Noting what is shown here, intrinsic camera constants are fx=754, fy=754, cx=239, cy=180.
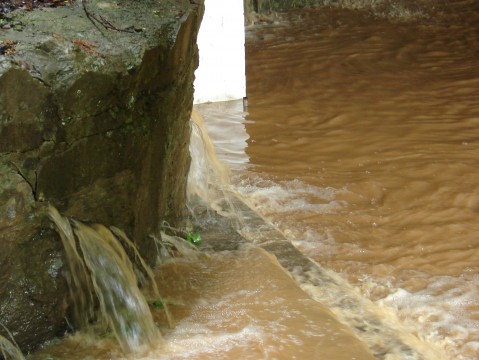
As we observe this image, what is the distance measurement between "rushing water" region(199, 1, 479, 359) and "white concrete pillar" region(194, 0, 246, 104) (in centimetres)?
20

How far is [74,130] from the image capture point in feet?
11.1

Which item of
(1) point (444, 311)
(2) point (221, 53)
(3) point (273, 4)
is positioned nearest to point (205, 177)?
(1) point (444, 311)

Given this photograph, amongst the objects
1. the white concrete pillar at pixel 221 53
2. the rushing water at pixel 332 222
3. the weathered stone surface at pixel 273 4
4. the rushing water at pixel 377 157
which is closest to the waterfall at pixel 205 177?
the rushing water at pixel 332 222

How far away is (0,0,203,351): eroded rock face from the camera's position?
320cm

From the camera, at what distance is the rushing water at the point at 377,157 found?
15.7 feet

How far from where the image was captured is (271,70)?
32.2 ft

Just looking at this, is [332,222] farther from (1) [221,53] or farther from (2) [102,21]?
(1) [221,53]

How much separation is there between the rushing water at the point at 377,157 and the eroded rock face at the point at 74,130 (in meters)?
1.73

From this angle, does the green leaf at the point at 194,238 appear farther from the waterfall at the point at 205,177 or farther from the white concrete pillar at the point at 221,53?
the white concrete pillar at the point at 221,53

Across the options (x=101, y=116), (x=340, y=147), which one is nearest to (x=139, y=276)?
(x=101, y=116)

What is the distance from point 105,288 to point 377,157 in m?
3.77

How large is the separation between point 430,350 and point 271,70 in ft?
20.7

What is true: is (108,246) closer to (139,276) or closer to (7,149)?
(139,276)

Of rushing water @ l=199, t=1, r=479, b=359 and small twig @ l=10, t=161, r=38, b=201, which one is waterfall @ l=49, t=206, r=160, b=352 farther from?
rushing water @ l=199, t=1, r=479, b=359
